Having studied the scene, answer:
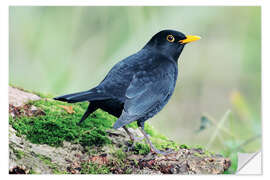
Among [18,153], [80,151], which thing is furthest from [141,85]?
[18,153]

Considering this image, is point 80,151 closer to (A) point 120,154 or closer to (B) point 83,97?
(A) point 120,154

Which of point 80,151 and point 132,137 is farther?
point 132,137

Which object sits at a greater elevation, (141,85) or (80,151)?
(141,85)

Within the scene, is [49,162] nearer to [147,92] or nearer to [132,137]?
[132,137]

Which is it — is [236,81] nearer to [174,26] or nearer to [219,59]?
[219,59]

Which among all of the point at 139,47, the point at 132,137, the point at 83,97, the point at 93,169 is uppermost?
the point at 139,47

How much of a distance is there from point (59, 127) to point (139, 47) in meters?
1.47

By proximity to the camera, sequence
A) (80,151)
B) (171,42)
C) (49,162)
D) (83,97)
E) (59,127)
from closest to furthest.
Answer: (83,97)
(49,162)
(80,151)
(59,127)
(171,42)

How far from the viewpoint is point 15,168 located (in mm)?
4035

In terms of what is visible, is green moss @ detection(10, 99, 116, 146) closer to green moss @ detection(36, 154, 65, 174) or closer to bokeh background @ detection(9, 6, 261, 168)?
green moss @ detection(36, 154, 65, 174)

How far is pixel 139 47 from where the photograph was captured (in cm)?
489

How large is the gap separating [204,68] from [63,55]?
1.93 meters

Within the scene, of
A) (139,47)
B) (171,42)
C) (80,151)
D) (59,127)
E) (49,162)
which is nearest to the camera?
(49,162)

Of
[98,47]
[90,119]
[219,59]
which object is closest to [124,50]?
[98,47]
